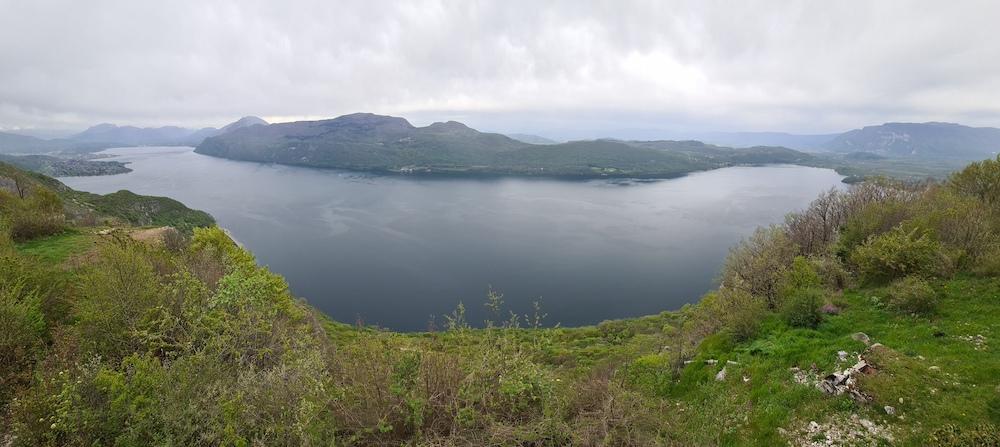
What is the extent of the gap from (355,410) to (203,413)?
2237mm

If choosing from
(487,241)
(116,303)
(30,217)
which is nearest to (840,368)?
(116,303)

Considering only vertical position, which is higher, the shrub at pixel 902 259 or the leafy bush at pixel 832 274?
the shrub at pixel 902 259

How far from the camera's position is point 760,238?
2619 cm

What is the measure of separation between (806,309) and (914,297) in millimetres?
2894

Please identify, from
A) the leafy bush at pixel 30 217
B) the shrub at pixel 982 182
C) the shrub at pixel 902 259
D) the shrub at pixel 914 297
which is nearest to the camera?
the shrub at pixel 914 297

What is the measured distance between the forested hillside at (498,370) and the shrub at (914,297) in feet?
0.16

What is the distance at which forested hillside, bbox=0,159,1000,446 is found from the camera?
670cm

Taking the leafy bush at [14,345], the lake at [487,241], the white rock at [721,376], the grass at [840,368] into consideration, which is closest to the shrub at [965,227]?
the grass at [840,368]

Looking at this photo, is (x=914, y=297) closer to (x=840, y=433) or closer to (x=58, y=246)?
(x=840, y=433)

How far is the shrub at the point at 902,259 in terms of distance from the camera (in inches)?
613

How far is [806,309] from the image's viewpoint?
1482 centimetres

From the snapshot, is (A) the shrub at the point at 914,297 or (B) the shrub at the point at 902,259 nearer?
(A) the shrub at the point at 914,297

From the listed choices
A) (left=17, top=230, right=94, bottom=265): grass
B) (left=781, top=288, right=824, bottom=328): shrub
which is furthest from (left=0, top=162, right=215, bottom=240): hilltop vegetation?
(left=781, top=288, right=824, bottom=328): shrub

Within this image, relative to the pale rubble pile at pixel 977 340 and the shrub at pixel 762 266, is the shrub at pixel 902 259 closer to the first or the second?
the shrub at pixel 762 266
